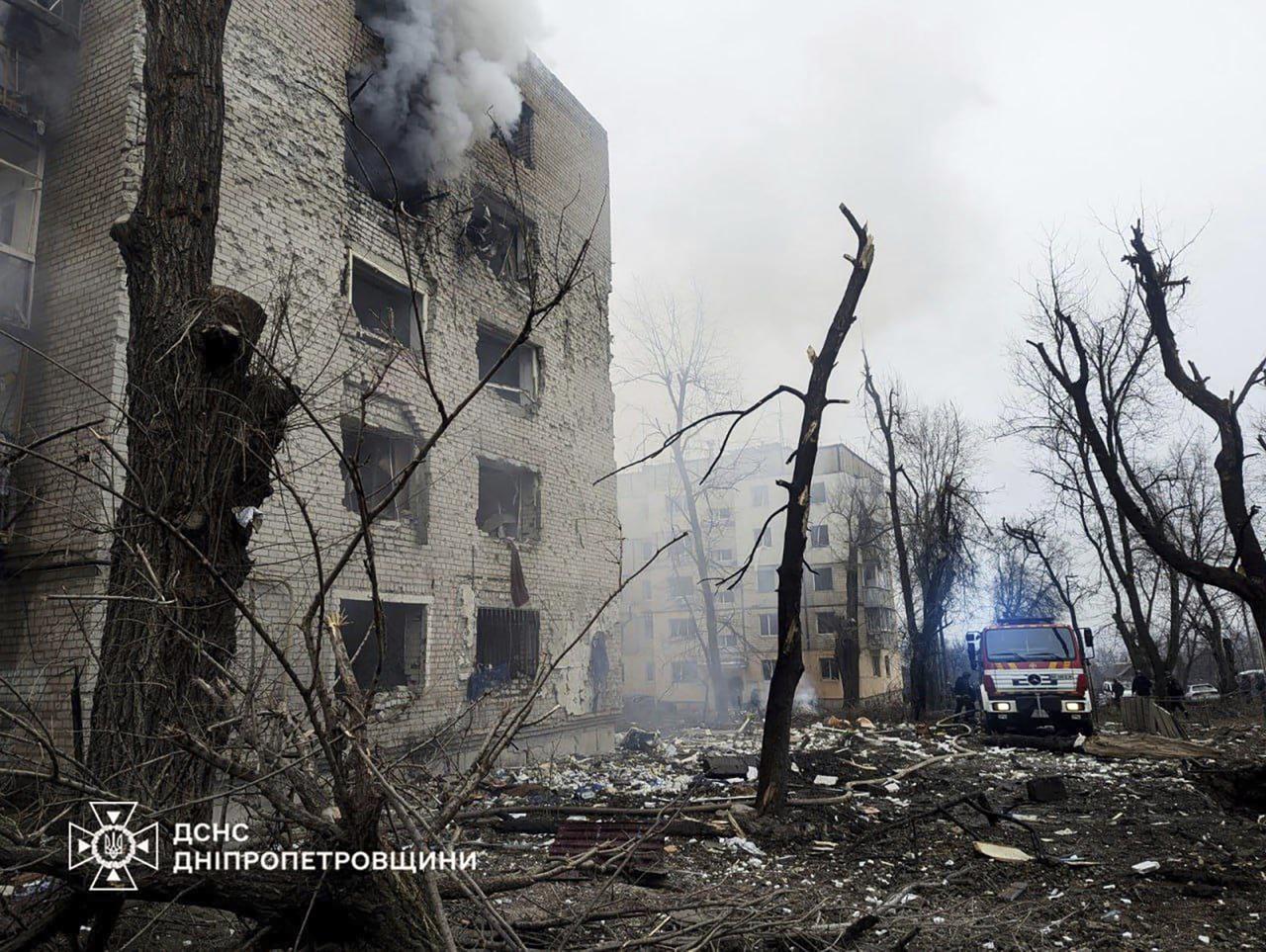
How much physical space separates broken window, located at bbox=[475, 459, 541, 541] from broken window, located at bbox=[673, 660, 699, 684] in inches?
1165

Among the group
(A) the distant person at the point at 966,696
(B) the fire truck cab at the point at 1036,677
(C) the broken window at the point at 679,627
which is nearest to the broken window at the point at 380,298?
(B) the fire truck cab at the point at 1036,677

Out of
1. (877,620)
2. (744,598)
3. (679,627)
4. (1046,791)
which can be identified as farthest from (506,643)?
(877,620)

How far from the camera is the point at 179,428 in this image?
394 centimetres

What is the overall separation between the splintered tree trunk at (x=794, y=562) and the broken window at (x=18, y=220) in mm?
8765

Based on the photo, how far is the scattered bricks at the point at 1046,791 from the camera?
29.7 feet

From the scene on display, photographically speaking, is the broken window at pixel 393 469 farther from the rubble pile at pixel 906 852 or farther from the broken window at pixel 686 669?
the broken window at pixel 686 669

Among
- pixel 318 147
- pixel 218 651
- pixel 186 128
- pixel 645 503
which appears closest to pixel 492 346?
pixel 318 147

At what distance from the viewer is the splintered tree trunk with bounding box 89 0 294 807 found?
11.8ft

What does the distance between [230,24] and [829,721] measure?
1756 centimetres

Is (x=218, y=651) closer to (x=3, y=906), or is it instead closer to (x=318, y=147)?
(x=3, y=906)

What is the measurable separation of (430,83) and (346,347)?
530 centimetres

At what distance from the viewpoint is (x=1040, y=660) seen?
1620 centimetres

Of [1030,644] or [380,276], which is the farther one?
[1030,644]

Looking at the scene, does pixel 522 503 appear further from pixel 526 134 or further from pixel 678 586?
pixel 678 586
